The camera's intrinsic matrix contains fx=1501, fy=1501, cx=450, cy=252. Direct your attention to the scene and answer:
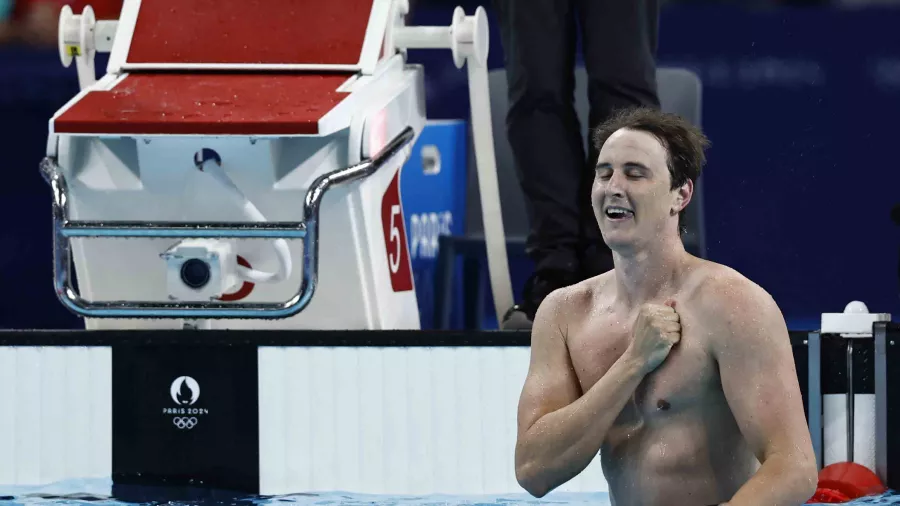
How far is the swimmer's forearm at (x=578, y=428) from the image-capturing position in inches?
87.0

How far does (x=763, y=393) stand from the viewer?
2168 millimetres

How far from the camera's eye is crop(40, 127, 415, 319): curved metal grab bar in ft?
10.7

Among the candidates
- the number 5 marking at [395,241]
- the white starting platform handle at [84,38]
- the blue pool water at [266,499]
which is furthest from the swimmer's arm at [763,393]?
the white starting platform handle at [84,38]

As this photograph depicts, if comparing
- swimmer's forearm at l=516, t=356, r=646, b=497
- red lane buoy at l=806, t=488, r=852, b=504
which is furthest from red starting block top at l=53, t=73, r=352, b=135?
red lane buoy at l=806, t=488, r=852, b=504

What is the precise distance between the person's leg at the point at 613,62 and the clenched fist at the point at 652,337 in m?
1.22

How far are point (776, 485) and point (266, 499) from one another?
160 centimetres

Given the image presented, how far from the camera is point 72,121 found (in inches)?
129

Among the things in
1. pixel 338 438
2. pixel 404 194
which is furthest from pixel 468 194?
pixel 338 438

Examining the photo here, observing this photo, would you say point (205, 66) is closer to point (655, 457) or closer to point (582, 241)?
point (582, 241)

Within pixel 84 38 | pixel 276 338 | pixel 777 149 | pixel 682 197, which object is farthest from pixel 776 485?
pixel 777 149

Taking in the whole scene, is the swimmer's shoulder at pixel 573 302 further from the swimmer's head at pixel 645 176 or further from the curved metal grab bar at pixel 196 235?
the curved metal grab bar at pixel 196 235

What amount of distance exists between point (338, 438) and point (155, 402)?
0.43m

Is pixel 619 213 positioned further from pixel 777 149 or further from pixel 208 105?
pixel 777 149

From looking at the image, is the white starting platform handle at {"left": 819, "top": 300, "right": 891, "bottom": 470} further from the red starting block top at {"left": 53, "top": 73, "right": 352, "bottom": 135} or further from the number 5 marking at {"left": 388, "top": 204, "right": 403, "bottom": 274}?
the red starting block top at {"left": 53, "top": 73, "right": 352, "bottom": 135}
